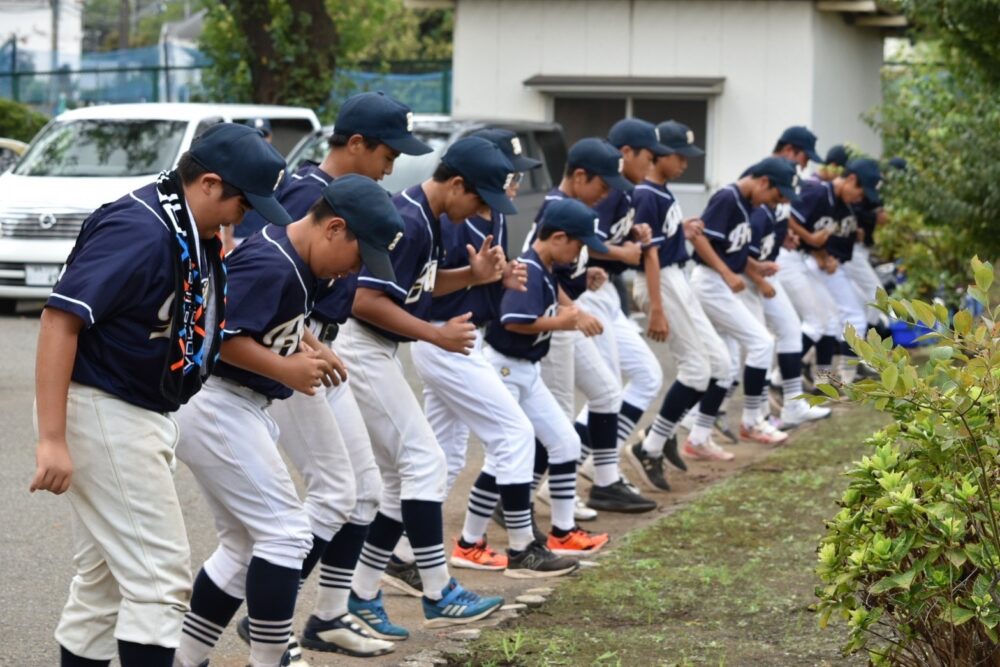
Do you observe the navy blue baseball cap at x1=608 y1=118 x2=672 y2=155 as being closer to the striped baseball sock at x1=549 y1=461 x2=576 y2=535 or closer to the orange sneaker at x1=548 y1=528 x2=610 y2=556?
the striped baseball sock at x1=549 y1=461 x2=576 y2=535

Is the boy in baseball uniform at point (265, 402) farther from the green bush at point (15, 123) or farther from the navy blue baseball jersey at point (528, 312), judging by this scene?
the green bush at point (15, 123)

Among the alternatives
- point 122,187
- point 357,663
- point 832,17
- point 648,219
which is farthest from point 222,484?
point 832,17

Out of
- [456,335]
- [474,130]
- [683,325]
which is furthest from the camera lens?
[474,130]

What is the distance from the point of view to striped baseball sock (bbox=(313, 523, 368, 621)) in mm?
5766

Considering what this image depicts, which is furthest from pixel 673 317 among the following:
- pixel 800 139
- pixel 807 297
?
pixel 807 297

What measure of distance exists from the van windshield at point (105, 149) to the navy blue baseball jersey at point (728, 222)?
6536 millimetres

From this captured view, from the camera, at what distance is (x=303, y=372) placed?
16.0 feet

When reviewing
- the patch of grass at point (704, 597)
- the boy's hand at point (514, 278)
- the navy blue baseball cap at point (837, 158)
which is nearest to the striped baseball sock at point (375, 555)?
the patch of grass at point (704, 597)

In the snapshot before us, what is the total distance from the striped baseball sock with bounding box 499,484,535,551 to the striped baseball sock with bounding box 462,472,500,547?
0.13 feet

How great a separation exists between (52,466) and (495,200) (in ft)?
8.88

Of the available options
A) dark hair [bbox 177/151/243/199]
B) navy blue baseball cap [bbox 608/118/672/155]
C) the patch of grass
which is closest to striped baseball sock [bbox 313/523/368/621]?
the patch of grass

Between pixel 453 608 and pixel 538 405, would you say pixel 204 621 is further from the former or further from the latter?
pixel 538 405

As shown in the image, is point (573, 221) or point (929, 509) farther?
point (573, 221)

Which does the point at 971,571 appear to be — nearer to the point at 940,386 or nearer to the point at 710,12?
the point at 940,386
